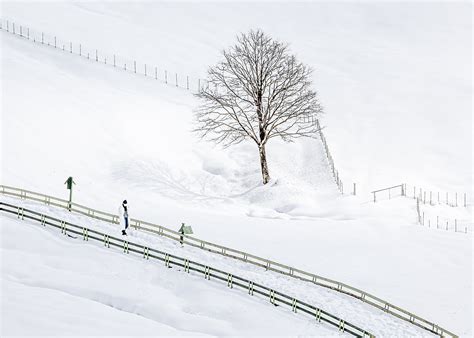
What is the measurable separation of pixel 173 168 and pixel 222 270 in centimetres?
1933

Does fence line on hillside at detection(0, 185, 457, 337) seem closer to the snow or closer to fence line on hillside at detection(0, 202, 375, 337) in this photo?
the snow

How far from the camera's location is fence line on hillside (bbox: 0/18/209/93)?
75.1 m

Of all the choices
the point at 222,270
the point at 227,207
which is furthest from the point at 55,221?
the point at 227,207

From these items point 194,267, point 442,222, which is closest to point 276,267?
point 194,267

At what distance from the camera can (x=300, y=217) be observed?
40.2m

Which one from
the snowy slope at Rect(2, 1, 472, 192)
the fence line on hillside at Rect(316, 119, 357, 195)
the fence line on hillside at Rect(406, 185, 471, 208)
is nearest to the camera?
the fence line on hillside at Rect(316, 119, 357, 195)

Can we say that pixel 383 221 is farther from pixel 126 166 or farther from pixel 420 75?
pixel 420 75

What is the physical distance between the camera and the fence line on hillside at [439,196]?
4716 cm

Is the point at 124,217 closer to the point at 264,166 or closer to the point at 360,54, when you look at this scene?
the point at 264,166

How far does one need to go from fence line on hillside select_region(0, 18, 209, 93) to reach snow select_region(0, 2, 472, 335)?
2605 mm

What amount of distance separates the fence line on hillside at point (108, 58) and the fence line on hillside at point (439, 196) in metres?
32.4

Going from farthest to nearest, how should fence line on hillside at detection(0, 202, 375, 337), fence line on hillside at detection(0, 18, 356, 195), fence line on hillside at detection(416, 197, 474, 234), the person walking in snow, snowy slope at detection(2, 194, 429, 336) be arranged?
fence line on hillside at detection(0, 18, 356, 195)
fence line on hillside at detection(416, 197, 474, 234)
the person walking in snow
snowy slope at detection(2, 194, 429, 336)
fence line on hillside at detection(0, 202, 375, 337)

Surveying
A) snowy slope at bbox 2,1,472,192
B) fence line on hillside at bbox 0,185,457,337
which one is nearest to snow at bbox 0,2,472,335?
snowy slope at bbox 2,1,472,192

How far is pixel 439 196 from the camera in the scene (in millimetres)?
48781
